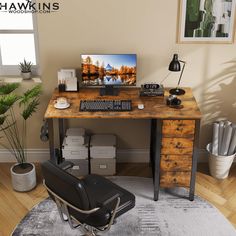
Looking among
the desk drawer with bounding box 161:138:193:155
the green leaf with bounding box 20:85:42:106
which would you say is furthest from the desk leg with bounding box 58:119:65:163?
the desk drawer with bounding box 161:138:193:155

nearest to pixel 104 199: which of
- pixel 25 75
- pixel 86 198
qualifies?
pixel 86 198

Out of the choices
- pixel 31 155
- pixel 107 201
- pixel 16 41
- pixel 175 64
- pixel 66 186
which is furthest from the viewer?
pixel 31 155

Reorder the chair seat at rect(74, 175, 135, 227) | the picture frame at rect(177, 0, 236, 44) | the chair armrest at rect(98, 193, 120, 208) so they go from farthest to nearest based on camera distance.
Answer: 1. the picture frame at rect(177, 0, 236, 44)
2. the chair seat at rect(74, 175, 135, 227)
3. the chair armrest at rect(98, 193, 120, 208)

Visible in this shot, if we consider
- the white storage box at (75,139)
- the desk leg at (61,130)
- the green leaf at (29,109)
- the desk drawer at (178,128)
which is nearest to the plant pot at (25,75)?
the green leaf at (29,109)

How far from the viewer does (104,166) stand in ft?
13.5

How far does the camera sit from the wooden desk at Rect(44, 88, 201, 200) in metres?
3.44

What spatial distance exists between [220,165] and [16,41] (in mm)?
2255

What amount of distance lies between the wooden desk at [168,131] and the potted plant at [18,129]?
24 cm

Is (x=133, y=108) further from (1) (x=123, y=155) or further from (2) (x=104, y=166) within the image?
(1) (x=123, y=155)

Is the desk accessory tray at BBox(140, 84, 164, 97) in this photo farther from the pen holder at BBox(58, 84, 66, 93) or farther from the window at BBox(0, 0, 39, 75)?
the window at BBox(0, 0, 39, 75)

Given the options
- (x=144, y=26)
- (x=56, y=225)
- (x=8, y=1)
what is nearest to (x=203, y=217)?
(x=56, y=225)

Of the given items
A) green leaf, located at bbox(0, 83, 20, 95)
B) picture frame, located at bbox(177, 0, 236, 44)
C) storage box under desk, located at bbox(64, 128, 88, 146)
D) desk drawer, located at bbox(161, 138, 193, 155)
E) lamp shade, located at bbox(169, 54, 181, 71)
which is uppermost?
picture frame, located at bbox(177, 0, 236, 44)

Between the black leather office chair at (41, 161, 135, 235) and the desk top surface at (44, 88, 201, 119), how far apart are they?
0.53 m

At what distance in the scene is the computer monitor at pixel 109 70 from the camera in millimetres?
3807
